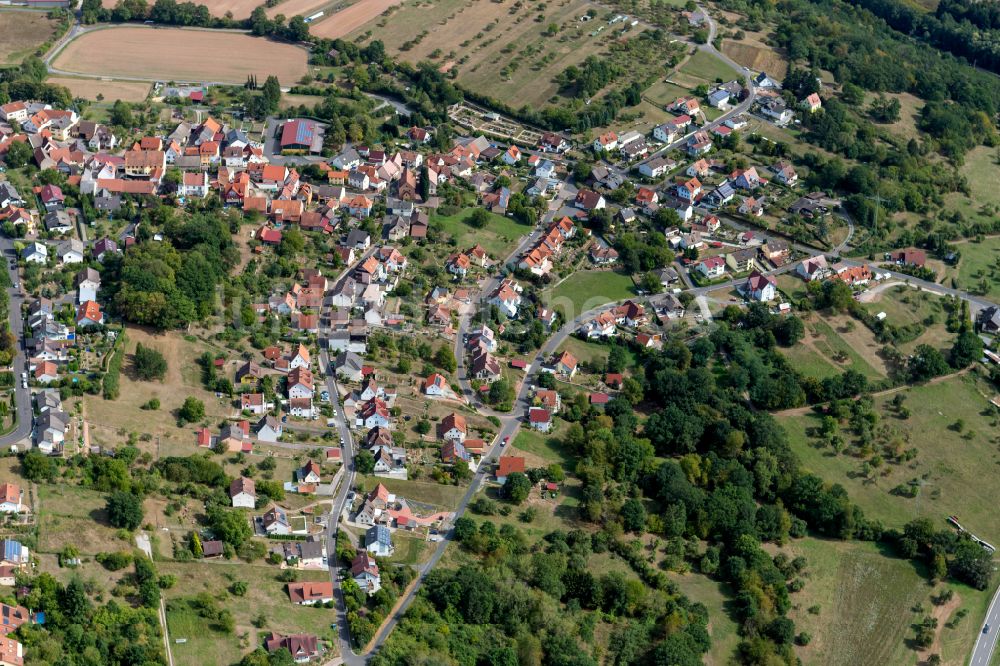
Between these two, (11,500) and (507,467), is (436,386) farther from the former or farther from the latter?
(11,500)

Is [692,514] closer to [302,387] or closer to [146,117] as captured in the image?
[302,387]

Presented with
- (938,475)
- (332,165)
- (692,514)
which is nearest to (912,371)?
(938,475)

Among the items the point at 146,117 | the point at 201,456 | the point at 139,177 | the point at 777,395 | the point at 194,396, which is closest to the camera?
the point at 201,456

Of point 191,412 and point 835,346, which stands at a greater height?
point 191,412

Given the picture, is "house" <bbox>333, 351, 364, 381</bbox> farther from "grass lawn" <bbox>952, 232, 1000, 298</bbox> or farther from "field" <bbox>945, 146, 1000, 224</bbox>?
"field" <bbox>945, 146, 1000, 224</bbox>

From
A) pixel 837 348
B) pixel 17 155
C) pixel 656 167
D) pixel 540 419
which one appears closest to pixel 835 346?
pixel 837 348

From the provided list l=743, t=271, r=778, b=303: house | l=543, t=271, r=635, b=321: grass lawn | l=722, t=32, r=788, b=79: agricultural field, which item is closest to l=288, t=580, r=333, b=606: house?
l=543, t=271, r=635, b=321: grass lawn
